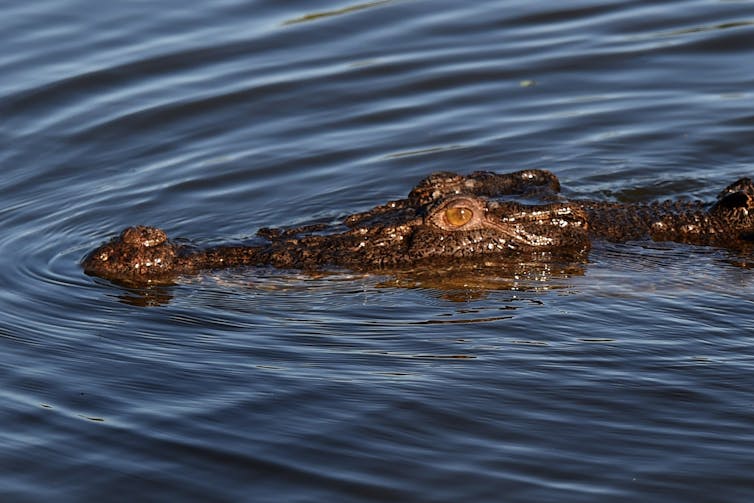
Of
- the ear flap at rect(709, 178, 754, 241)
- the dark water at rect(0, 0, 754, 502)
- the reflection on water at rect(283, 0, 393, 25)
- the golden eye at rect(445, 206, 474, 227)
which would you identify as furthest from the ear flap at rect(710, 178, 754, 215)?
the reflection on water at rect(283, 0, 393, 25)

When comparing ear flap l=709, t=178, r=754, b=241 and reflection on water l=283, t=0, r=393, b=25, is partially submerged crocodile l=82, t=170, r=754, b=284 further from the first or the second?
reflection on water l=283, t=0, r=393, b=25

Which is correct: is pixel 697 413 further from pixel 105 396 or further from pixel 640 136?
pixel 640 136

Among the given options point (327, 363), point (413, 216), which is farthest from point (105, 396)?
point (413, 216)

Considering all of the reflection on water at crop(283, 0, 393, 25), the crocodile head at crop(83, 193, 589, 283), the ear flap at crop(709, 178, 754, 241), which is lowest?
the ear flap at crop(709, 178, 754, 241)

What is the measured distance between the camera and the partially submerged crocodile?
1016 centimetres

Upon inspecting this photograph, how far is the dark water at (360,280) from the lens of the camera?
291 inches

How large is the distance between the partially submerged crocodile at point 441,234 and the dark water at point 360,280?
0.24 meters

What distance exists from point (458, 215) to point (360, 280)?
0.88 meters

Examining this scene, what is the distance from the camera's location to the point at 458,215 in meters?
10.1

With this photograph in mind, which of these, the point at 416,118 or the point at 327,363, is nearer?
the point at 327,363

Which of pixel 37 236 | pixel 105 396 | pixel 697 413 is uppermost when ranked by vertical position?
pixel 37 236

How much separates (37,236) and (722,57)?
8128mm

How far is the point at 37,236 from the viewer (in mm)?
11586

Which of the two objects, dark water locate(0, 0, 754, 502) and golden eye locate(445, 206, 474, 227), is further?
golden eye locate(445, 206, 474, 227)
